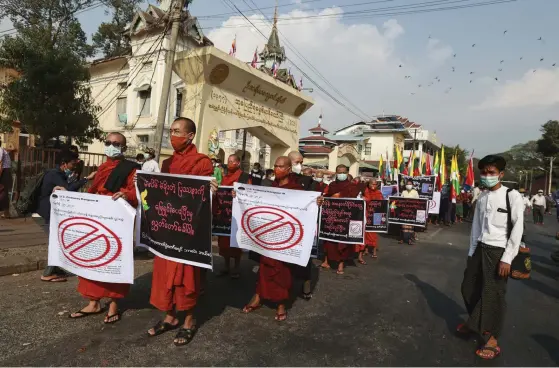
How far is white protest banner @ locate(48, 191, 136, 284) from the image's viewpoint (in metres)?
3.36

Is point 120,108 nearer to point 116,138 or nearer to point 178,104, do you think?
point 178,104

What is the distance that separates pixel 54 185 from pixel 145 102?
18539mm

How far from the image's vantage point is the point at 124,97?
22.7m

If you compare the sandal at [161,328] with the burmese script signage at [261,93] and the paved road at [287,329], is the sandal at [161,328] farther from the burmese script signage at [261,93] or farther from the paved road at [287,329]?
the burmese script signage at [261,93]

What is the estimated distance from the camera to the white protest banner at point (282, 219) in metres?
3.82

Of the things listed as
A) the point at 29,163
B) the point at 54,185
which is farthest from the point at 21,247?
the point at 29,163

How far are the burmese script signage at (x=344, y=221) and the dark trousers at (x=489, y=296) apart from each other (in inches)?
108

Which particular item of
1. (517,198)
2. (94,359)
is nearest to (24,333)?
(94,359)

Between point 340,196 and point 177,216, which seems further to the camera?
point 340,196

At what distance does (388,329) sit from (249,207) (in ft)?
6.18

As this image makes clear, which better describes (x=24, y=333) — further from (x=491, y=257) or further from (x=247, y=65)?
(x=247, y=65)

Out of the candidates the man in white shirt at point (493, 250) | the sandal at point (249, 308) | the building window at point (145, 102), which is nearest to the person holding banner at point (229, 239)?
the sandal at point (249, 308)

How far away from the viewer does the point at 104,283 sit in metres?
3.48

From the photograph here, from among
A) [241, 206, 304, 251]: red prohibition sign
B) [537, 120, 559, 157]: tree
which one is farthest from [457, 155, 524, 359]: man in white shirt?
[537, 120, 559, 157]: tree
